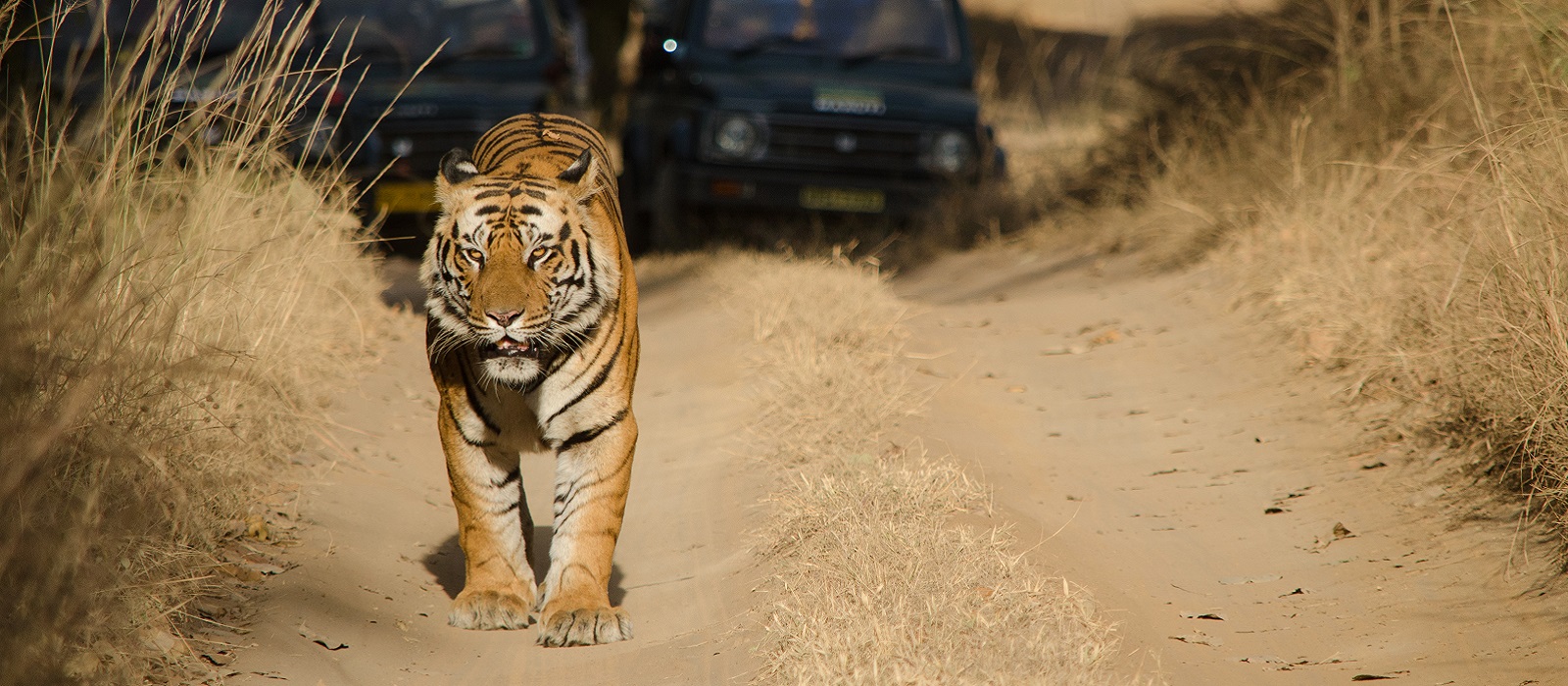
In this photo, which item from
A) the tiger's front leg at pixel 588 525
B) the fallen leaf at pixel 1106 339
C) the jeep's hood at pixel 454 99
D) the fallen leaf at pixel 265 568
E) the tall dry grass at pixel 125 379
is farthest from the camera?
the jeep's hood at pixel 454 99

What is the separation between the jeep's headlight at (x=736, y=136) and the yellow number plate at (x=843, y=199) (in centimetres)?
45

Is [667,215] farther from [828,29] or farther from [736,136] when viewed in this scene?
[828,29]

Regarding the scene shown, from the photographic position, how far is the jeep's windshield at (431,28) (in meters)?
9.28

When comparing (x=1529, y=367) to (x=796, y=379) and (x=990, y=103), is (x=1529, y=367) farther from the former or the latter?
(x=990, y=103)

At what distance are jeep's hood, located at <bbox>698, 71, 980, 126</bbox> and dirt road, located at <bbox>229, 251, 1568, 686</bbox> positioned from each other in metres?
2.30

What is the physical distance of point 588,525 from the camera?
4.16 metres

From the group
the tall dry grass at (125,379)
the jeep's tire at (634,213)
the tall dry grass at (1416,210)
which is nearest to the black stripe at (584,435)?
the tall dry grass at (125,379)

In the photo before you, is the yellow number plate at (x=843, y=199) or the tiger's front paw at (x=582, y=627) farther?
the yellow number plate at (x=843, y=199)

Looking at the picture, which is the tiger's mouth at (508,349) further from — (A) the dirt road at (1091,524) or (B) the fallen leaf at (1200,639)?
(B) the fallen leaf at (1200,639)

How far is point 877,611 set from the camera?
377cm

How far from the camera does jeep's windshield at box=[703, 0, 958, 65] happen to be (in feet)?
32.7

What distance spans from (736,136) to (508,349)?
226 inches

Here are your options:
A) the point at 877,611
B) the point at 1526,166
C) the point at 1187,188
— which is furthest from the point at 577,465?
the point at 1187,188

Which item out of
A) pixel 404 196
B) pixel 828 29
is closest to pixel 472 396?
pixel 404 196
